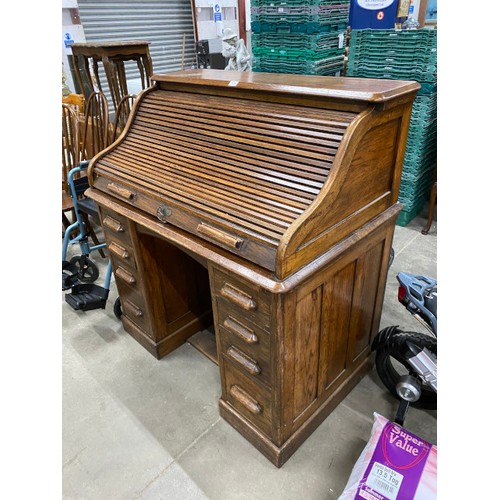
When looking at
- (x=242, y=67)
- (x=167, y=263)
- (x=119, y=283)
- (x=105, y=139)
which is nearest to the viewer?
(x=167, y=263)

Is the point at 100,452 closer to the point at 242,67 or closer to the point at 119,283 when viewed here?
the point at 119,283

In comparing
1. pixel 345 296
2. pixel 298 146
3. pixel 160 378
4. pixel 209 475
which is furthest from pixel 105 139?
pixel 209 475

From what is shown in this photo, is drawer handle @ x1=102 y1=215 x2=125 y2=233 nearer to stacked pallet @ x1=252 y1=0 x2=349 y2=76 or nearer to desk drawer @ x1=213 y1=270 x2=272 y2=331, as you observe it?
desk drawer @ x1=213 y1=270 x2=272 y2=331

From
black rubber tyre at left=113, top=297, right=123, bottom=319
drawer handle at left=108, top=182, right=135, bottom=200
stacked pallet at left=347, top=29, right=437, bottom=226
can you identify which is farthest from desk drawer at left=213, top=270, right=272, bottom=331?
stacked pallet at left=347, top=29, right=437, bottom=226

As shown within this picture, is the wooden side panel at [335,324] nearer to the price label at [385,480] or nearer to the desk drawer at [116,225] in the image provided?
the price label at [385,480]

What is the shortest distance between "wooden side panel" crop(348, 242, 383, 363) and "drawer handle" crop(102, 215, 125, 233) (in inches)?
45.5

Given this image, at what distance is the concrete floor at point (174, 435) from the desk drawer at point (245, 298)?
0.76 metres

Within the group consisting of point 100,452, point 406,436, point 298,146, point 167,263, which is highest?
point 298,146

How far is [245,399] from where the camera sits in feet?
5.71

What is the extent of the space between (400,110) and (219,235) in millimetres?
813

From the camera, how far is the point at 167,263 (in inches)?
85.4

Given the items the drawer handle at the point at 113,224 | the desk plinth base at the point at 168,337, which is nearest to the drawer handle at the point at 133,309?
the desk plinth base at the point at 168,337

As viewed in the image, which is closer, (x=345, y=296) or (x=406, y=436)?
(x=406, y=436)

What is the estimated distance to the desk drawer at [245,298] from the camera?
136 cm
